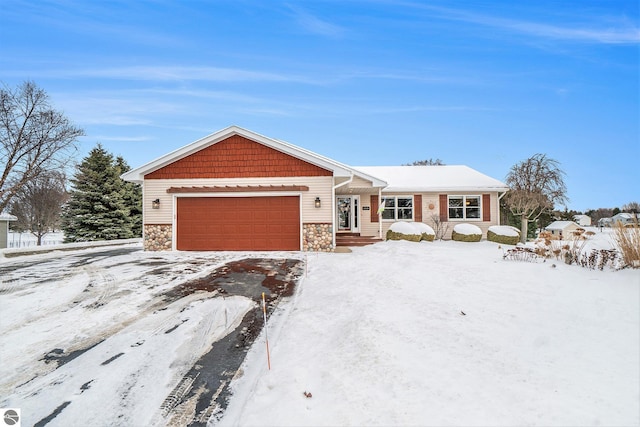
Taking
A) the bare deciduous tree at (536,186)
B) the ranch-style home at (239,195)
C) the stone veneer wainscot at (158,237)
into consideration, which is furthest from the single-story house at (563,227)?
the stone veneer wainscot at (158,237)

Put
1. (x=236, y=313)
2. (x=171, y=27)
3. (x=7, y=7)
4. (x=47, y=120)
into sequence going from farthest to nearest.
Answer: (x=47, y=120), (x=171, y=27), (x=7, y=7), (x=236, y=313)

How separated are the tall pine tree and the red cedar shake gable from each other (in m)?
11.8

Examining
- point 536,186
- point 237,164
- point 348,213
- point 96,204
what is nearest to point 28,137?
point 96,204

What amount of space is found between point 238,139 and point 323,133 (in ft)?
41.9

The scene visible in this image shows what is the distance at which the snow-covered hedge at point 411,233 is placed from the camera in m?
14.8

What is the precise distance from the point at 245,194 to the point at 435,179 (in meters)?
11.6

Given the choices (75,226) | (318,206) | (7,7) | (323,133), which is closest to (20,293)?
(318,206)

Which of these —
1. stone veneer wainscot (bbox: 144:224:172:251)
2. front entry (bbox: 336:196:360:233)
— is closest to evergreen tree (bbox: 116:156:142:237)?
stone veneer wainscot (bbox: 144:224:172:251)

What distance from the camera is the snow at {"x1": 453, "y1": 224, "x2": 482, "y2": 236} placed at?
15.6m

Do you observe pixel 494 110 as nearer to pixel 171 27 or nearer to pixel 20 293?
pixel 171 27

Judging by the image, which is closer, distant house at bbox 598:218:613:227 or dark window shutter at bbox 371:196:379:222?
distant house at bbox 598:218:613:227

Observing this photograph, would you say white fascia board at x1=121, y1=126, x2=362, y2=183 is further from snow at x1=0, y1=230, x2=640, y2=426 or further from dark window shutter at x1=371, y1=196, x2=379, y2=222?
snow at x1=0, y1=230, x2=640, y2=426

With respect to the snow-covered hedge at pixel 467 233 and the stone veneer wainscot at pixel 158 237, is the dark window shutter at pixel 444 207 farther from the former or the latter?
the stone veneer wainscot at pixel 158 237

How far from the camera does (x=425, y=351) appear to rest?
3.67m
